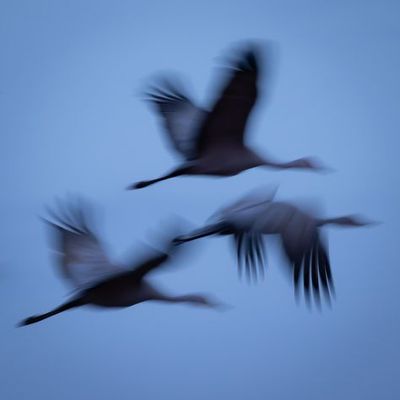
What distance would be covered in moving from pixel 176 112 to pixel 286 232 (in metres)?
0.74

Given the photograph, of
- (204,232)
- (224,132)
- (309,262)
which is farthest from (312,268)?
(224,132)

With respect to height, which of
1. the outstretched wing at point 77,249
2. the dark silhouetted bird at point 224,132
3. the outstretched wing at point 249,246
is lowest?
the outstretched wing at point 77,249

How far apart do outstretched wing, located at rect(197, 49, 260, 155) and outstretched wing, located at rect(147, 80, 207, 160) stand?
0.17m

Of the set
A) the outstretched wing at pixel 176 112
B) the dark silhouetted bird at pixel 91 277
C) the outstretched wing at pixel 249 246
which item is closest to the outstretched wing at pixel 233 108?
the outstretched wing at pixel 176 112

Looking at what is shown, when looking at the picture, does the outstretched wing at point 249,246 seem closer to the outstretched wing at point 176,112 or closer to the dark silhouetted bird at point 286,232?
the dark silhouetted bird at point 286,232

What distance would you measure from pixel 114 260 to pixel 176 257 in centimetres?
74

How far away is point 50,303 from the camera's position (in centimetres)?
233

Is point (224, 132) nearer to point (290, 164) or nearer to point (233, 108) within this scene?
point (233, 108)

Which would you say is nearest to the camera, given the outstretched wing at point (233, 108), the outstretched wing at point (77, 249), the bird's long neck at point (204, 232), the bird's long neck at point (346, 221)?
the bird's long neck at point (204, 232)

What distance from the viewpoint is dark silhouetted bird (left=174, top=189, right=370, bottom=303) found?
67.7 inches

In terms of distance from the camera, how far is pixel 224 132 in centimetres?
192

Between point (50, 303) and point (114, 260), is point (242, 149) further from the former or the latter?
point (50, 303)

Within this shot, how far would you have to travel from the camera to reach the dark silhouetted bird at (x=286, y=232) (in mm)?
1721

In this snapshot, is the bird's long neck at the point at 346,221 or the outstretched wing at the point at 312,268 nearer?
the outstretched wing at the point at 312,268
